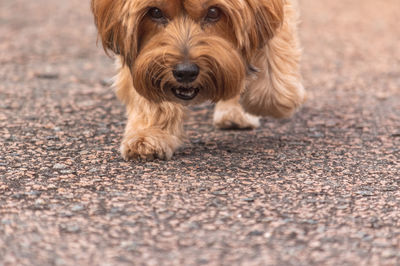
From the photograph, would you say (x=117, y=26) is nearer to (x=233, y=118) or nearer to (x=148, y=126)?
(x=148, y=126)

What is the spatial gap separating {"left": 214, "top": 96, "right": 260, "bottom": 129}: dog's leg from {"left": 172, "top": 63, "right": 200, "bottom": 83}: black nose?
1.35 m

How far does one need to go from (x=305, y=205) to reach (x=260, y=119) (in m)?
2.00

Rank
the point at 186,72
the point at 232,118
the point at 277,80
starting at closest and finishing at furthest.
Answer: the point at 186,72, the point at 277,80, the point at 232,118

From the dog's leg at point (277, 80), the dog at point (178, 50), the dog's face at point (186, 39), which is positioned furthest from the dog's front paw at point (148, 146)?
the dog's leg at point (277, 80)

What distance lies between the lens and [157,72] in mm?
3820

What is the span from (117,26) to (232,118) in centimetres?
146

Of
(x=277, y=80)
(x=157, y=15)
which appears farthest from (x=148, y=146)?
(x=277, y=80)

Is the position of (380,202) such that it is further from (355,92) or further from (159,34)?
(355,92)

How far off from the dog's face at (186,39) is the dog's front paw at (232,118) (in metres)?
1.07

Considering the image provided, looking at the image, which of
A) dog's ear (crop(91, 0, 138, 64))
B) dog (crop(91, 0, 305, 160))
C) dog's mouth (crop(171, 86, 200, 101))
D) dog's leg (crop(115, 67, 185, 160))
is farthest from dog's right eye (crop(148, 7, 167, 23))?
dog's leg (crop(115, 67, 185, 160))

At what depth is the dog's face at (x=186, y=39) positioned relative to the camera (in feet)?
12.3

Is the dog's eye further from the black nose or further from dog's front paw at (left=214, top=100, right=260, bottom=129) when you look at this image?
dog's front paw at (left=214, top=100, right=260, bottom=129)

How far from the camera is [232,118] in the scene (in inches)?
201

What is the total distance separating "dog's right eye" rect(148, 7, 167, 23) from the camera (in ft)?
12.6
